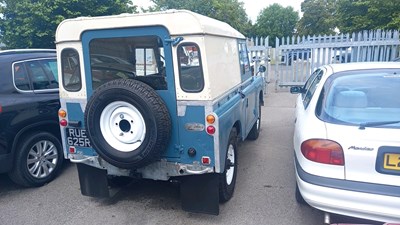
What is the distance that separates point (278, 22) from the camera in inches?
2042

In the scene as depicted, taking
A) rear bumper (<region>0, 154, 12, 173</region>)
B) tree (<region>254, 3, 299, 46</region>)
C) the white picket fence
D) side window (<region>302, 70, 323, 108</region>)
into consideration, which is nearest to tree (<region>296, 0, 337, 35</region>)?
tree (<region>254, 3, 299, 46</region>)

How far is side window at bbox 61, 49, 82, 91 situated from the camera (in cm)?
332

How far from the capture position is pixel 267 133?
21.5ft

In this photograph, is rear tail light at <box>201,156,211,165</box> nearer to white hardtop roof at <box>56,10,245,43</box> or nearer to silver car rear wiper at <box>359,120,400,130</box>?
white hardtop roof at <box>56,10,245,43</box>

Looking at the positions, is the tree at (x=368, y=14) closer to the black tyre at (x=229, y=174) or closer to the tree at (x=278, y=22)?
the black tyre at (x=229, y=174)

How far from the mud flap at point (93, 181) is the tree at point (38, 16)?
10749 millimetres

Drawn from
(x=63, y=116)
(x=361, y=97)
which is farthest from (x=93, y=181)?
(x=361, y=97)

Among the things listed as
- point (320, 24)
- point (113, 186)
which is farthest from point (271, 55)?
point (320, 24)

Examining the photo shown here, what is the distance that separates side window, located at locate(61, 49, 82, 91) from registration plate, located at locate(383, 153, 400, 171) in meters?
3.13

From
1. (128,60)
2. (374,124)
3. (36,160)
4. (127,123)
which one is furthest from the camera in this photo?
(36,160)

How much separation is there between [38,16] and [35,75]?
957 cm

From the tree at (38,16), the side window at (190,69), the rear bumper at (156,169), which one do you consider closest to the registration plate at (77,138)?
the rear bumper at (156,169)

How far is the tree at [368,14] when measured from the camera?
680 inches

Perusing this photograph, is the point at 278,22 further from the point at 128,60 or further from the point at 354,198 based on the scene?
the point at 354,198
